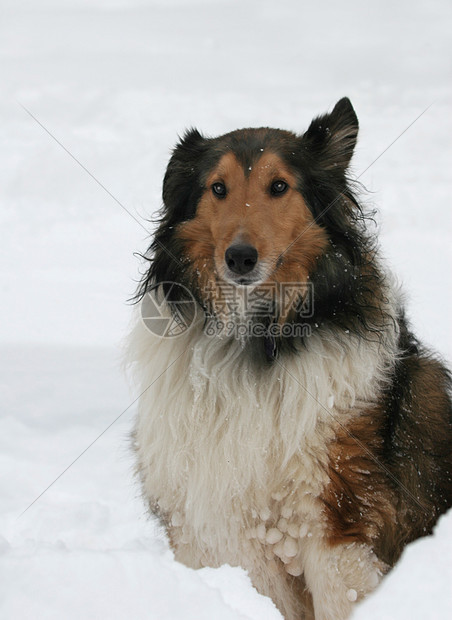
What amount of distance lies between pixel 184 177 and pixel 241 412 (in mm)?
1255

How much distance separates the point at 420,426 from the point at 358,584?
80 centimetres

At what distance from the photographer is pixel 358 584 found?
3.10 meters

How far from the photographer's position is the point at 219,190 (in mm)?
3328

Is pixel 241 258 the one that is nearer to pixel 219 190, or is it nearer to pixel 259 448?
pixel 219 190

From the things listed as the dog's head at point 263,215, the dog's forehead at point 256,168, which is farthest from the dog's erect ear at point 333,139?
the dog's forehead at point 256,168

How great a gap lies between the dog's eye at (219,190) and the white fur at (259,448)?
636 mm

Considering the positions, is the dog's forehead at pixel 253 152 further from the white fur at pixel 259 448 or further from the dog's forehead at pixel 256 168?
the white fur at pixel 259 448

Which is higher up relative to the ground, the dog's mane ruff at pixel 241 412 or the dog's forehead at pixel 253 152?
the dog's forehead at pixel 253 152

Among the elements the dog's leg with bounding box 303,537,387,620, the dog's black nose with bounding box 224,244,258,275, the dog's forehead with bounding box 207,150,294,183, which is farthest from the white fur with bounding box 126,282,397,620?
the dog's forehead with bounding box 207,150,294,183

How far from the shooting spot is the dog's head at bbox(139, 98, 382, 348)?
3137mm

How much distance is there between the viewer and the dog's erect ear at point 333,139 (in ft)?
11.2

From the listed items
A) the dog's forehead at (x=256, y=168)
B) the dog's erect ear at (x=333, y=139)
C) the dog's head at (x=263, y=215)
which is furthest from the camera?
the dog's erect ear at (x=333, y=139)

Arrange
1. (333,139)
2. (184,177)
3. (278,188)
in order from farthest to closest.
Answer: (184,177)
(333,139)
(278,188)

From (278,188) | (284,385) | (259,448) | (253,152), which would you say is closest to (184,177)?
(253,152)
